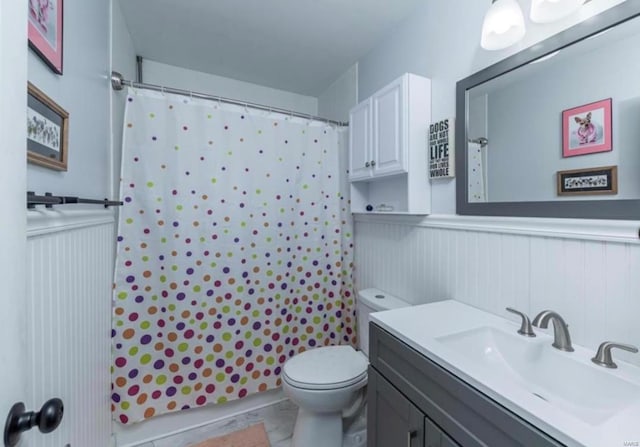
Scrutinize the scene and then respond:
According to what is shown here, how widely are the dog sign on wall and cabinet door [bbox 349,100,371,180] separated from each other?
0.38 meters

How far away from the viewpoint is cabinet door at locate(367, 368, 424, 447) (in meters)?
0.87

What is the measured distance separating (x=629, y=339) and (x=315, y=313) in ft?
5.04

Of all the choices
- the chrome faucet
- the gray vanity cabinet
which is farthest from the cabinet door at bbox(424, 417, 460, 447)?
the chrome faucet

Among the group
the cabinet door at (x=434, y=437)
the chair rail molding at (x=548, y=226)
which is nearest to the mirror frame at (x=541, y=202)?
the chair rail molding at (x=548, y=226)

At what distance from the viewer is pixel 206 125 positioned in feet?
5.41

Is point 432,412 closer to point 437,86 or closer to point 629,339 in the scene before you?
point 629,339

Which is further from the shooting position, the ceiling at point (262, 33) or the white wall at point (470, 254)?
the ceiling at point (262, 33)

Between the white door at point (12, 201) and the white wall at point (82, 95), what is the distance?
0.37m

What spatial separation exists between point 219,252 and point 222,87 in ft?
4.60

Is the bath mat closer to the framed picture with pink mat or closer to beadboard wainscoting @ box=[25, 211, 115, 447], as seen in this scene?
beadboard wainscoting @ box=[25, 211, 115, 447]

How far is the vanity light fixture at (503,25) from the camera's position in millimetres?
991

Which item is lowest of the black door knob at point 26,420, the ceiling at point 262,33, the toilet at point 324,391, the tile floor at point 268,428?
the tile floor at point 268,428

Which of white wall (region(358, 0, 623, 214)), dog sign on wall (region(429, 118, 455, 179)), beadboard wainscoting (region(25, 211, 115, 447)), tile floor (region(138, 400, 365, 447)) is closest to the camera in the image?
beadboard wainscoting (region(25, 211, 115, 447))

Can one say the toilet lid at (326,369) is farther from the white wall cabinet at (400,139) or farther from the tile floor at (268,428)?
the white wall cabinet at (400,139)
